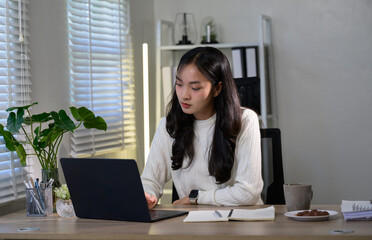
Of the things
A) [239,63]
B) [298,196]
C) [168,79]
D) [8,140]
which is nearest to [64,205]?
[8,140]

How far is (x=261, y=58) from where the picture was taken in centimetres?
378

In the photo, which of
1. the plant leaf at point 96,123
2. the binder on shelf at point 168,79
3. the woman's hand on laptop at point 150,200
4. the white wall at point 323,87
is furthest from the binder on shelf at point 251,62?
the woman's hand on laptop at point 150,200

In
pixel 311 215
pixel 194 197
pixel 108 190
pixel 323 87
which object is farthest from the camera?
pixel 323 87

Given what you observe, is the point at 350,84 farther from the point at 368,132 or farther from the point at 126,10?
the point at 126,10

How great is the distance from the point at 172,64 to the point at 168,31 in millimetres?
238

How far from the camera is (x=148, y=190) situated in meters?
2.45

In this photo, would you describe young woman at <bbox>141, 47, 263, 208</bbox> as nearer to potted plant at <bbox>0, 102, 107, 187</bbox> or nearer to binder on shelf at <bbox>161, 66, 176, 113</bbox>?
potted plant at <bbox>0, 102, 107, 187</bbox>

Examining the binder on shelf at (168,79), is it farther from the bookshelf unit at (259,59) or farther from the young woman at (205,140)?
the young woman at (205,140)

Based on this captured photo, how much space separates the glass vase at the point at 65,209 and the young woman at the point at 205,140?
1.35ft

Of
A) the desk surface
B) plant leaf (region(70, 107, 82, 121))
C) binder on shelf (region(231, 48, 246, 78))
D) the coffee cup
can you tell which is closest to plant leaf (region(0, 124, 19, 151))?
plant leaf (region(70, 107, 82, 121))

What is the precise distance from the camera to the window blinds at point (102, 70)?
10.2ft

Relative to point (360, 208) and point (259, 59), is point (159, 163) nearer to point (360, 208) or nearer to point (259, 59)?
point (360, 208)

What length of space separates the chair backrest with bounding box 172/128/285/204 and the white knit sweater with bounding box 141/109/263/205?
0.63 feet

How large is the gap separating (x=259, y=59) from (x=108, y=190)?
2.10m
